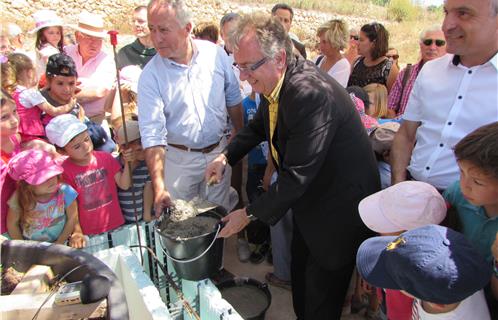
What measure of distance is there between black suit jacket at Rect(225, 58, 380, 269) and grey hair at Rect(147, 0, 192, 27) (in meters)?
0.86

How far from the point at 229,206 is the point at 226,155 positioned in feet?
2.40

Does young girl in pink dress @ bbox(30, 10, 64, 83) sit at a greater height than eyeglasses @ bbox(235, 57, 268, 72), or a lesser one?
lesser

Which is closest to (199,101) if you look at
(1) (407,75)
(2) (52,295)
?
(2) (52,295)

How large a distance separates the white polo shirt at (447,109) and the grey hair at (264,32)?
0.84 m

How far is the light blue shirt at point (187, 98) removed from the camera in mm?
2744

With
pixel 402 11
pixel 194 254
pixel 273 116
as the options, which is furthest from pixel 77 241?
pixel 402 11

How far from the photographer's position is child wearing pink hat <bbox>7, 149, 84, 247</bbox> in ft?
8.15

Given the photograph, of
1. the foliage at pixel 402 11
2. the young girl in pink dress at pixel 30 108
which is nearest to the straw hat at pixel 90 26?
the young girl in pink dress at pixel 30 108

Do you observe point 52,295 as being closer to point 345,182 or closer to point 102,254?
point 102,254

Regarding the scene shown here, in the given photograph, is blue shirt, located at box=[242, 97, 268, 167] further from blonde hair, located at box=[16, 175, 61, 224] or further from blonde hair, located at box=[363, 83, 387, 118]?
blonde hair, located at box=[16, 175, 61, 224]

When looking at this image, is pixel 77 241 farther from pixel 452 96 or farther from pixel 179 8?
pixel 452 96

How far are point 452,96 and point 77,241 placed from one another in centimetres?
246

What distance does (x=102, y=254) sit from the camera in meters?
2.20

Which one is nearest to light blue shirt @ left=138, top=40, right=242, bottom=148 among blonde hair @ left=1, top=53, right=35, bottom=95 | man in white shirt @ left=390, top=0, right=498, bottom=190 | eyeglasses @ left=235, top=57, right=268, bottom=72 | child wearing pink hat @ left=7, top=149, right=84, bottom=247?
child wearing pink hat @ left=7, top=149, right=84, bottom=247
